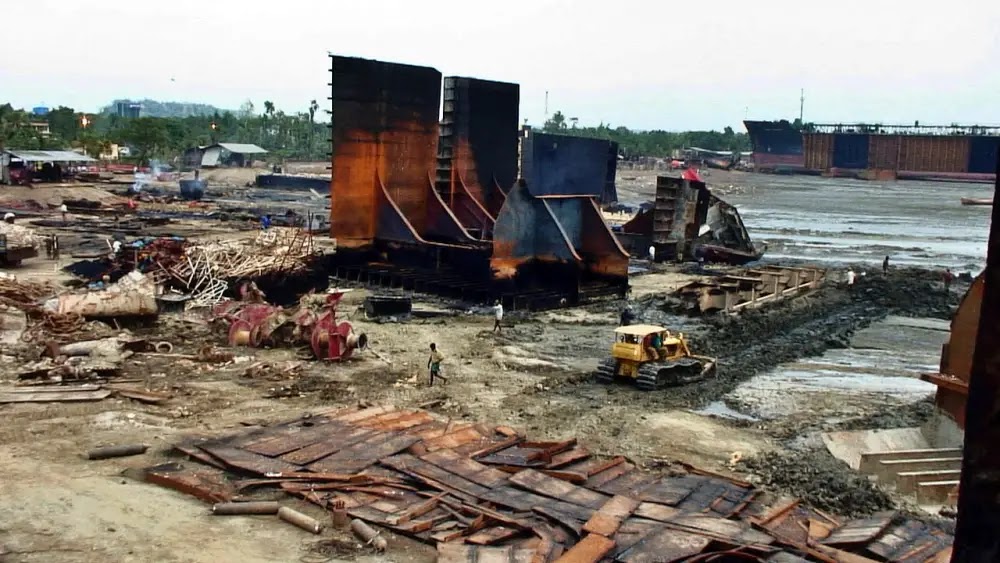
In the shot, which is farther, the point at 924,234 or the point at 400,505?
the point at 924,234

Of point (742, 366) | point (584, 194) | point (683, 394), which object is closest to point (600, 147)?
point (584, 194)

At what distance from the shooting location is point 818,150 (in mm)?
125000

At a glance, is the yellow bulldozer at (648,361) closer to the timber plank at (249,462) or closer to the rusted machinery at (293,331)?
the rusted machinery at (293,331)

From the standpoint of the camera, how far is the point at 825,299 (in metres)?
27.9

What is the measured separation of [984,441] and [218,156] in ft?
309

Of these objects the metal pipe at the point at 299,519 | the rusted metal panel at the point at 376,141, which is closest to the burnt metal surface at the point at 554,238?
the rusted metal panel at the point at 376,141

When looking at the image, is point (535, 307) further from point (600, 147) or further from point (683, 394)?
point (683, 394)

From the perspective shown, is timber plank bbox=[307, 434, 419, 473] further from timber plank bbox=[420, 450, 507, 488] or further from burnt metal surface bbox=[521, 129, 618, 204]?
burnt metal surface bbox=[521, 129, 618, 204]

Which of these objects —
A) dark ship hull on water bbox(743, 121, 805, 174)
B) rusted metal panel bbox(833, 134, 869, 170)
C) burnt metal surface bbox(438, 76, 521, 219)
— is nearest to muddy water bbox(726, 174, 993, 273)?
burnt metal surface bbox(438, 76, 521, 219)

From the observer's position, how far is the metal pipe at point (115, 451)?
11.5 m

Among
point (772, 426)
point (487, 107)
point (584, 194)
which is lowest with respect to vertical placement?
point (772, 426)

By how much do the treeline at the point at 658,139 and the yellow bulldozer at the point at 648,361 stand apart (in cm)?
13498

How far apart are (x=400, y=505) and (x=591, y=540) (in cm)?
233

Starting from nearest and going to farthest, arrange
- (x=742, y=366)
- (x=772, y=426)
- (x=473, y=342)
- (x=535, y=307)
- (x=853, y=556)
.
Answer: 1. (x=853, y=556)
2. (x=772, y=426)
3. (x=742, y=366)
4. (x=473, y=342)
5. (x=535, y=307)
